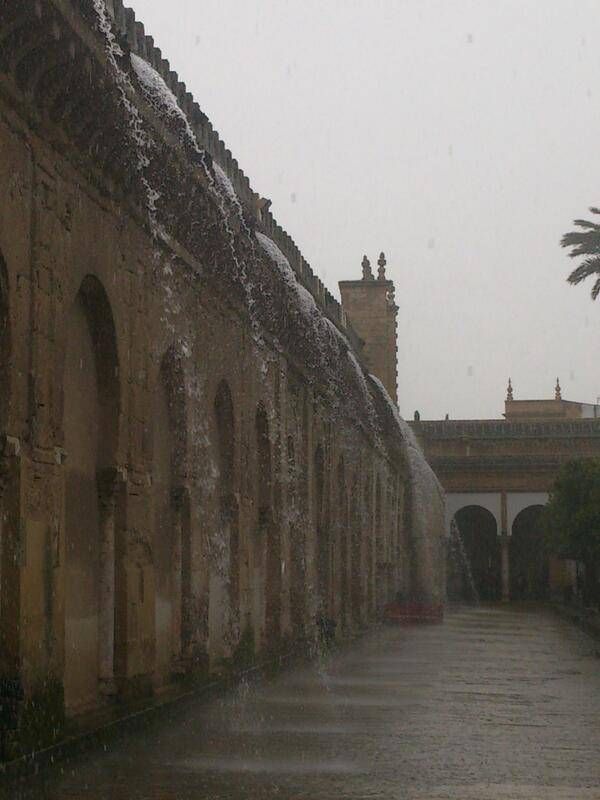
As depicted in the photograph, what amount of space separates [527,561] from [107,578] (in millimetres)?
45432

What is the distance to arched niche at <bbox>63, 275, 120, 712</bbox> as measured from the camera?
10.8 m

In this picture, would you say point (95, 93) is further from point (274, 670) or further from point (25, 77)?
point (274, 670)

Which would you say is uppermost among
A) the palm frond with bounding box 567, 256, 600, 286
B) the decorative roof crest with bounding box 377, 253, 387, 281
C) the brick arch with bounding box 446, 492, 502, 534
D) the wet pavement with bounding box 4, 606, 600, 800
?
the decorative roof crest with bounding box 377, 253, 387, 281

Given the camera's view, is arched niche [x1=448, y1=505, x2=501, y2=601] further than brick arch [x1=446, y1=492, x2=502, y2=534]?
Yes

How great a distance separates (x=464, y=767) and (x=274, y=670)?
871 cm

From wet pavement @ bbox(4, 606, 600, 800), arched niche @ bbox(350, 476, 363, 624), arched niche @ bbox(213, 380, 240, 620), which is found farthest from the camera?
arched niche @ bbox(350, 476, 363, 624)

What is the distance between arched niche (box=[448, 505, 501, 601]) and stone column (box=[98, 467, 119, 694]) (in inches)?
1771

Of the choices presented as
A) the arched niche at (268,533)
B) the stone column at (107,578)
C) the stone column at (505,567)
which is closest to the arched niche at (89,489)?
the stone column at (107,578)

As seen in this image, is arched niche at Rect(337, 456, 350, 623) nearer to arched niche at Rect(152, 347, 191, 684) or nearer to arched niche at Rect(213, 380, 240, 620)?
arched niche at Rect(213, 380, 240, 620)

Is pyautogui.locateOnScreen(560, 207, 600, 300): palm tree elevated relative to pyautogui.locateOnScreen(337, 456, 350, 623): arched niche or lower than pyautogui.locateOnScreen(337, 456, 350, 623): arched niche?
elevated

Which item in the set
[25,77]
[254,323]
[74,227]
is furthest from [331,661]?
[25,77]

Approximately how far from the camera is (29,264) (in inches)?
363

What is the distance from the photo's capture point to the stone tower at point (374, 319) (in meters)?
43.7

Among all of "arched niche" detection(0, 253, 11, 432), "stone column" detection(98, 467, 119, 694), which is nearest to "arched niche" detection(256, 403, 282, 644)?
"stone column" detection(98, 467, 119, 694)
